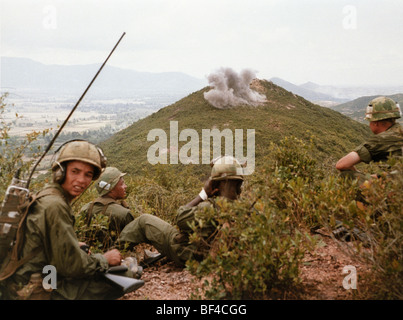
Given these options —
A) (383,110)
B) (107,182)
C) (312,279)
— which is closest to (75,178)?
(107,182)

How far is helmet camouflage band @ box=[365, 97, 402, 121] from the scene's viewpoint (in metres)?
4.19

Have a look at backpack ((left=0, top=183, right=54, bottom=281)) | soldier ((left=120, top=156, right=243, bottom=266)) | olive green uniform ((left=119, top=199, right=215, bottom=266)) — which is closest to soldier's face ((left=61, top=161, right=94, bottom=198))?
backpack ((left=0, top=183, right=54, bottom=281))

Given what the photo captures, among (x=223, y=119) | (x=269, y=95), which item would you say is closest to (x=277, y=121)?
(x=223, y=119)

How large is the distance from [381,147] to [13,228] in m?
3.92

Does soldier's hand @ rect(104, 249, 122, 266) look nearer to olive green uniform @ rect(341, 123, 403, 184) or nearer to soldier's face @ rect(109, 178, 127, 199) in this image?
soldier's face @ rect(109, 178, 127, 199)

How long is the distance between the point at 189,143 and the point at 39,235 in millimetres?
46721

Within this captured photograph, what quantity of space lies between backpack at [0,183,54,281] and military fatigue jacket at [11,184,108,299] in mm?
47

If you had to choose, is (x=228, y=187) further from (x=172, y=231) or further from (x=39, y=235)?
(x=39, y=235)

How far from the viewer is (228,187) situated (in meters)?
3.86

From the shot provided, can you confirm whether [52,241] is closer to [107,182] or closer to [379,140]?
[107,182]

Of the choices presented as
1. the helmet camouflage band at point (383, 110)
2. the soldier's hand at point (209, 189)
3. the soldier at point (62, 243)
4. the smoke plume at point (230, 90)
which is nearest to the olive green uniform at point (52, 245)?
the soldier at point (62, 243)

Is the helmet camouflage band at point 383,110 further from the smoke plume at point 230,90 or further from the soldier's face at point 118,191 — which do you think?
the smoke plume at point 230,90

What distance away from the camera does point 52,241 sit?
2.57 metres

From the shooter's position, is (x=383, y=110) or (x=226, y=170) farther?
(x=383, y=110)
